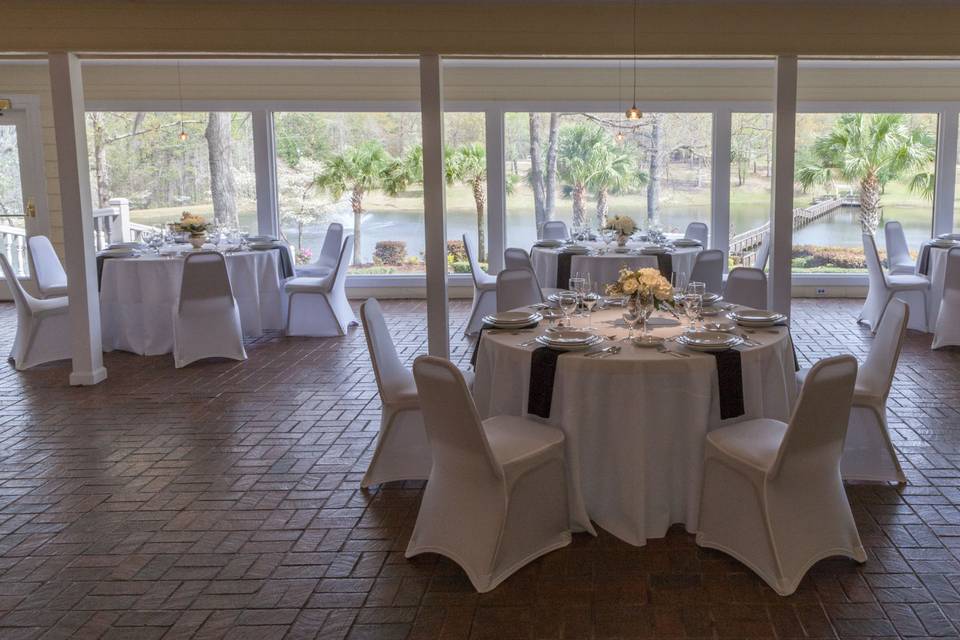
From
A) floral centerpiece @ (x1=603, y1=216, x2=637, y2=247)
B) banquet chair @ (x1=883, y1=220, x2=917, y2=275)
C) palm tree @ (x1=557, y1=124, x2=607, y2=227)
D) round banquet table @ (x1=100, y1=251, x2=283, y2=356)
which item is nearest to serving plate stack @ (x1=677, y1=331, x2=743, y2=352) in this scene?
floral centerpiece @ (x1=603, y1=216, x2=637, y2=247)

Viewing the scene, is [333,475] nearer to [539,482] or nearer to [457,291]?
[539,482]

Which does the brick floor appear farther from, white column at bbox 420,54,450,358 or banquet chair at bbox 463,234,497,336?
banquet chair at bbox 463,234,497,336

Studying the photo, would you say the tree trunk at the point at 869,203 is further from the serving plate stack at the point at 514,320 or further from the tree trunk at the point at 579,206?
the serving plate stack at the point at 514,320

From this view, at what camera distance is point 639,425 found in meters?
3.98

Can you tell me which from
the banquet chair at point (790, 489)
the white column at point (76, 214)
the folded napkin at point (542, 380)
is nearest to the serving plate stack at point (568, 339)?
the folded napkin at point (542, 380)

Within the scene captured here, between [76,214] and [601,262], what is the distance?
14.0 ft

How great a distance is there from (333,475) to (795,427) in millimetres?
2537

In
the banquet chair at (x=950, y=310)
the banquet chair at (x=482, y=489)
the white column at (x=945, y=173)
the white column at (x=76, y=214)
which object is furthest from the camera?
the white column at (x=945, y=173)

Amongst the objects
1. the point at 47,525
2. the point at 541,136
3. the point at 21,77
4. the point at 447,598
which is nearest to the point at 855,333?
the point at 541,136

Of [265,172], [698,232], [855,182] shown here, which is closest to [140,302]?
[265,172]

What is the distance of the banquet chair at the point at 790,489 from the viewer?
349 cm

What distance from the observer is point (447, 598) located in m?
3.58

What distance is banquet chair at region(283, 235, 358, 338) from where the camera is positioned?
29.1ft

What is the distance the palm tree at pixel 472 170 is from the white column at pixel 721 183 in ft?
9.30
